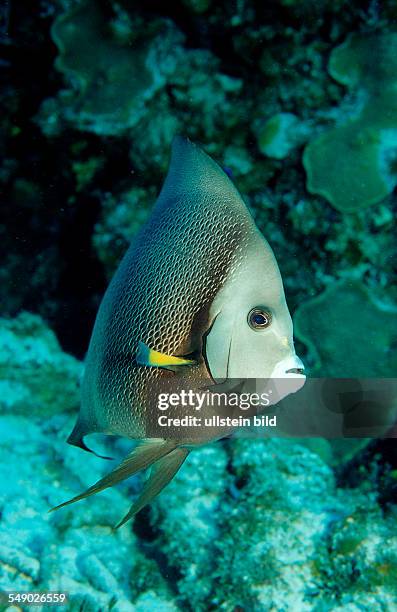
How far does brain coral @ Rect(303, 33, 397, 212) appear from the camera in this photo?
2.86 metres

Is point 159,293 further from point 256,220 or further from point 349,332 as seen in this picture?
point 349,332

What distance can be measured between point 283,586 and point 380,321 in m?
1.76

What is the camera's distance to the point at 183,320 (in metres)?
1.33

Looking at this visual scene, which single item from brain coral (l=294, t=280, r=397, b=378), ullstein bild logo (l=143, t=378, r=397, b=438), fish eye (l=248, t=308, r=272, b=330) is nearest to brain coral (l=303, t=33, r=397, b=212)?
brain coral (l=294, t=280, r=397, b=378)

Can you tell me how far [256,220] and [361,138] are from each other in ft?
2.83

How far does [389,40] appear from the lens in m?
2.83

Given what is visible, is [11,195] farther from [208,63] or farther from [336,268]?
[336,268]

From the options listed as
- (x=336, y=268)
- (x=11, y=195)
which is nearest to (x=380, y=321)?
(x=336, y=268)

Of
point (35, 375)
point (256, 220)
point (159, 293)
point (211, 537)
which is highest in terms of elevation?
point (256, 220)

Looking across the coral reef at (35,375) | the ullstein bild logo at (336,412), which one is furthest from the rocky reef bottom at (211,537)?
the coral reef at (35,375)

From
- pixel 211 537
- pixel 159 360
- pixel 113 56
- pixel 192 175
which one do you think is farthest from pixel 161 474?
pixel 113 56

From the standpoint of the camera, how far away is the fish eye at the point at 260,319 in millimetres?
1220

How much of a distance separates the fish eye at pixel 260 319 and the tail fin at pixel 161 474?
0.49 meters

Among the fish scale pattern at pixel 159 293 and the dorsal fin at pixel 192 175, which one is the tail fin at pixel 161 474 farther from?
the dorsal fin at pixel 192 175
